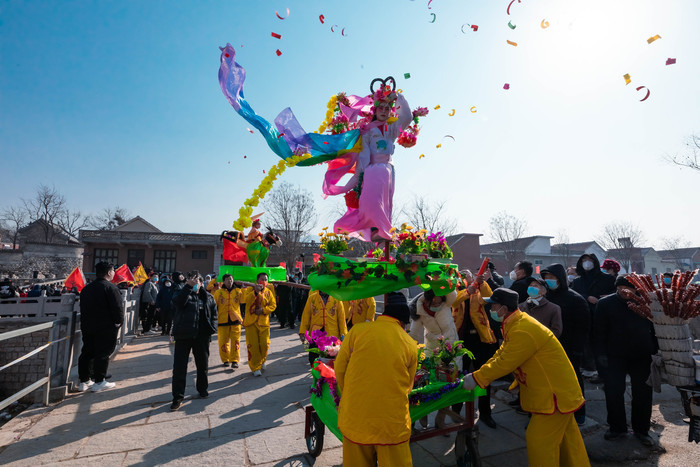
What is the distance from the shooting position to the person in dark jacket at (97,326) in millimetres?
6195

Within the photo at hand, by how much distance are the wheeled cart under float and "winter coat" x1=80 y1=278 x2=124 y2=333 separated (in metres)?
4.41

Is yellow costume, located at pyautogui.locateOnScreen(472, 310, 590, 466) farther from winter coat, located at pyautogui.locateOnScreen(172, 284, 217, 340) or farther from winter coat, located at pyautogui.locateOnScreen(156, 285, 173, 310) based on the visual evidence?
winter coat, located at pyautogui.locateOnScreen(156, 285, 173, 310)

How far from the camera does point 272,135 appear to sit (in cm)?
425

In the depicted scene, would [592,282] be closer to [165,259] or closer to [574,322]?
[574,322]

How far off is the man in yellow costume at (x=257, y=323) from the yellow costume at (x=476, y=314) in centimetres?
378

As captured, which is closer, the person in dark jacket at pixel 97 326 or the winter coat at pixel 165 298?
the person in dark jacket at pixel 97 326

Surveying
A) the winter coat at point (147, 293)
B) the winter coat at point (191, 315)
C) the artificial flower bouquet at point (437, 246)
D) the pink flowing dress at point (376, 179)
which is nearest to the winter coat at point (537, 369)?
the artificial flower bouquet at point (437, 246)

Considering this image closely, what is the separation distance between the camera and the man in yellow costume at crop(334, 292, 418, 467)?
2684 millimetres

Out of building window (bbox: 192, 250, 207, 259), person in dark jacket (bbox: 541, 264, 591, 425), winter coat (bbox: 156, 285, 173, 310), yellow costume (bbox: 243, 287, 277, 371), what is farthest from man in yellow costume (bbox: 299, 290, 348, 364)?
building window (bbox: 192, 250, 207, 259)

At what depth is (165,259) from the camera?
35625mm

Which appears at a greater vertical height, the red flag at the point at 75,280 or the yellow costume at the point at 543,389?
the red flag at the point at 75,280

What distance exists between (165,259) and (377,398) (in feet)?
124

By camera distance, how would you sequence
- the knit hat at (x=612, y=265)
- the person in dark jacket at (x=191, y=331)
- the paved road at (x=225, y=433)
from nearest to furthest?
the paved road at (x=225, y=433)
the person in dark jacket at (x=191, y=331)
the knit hat at (x=612, y=265)

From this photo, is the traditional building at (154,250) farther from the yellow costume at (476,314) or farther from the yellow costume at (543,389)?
the yellow costume at (543,389)
